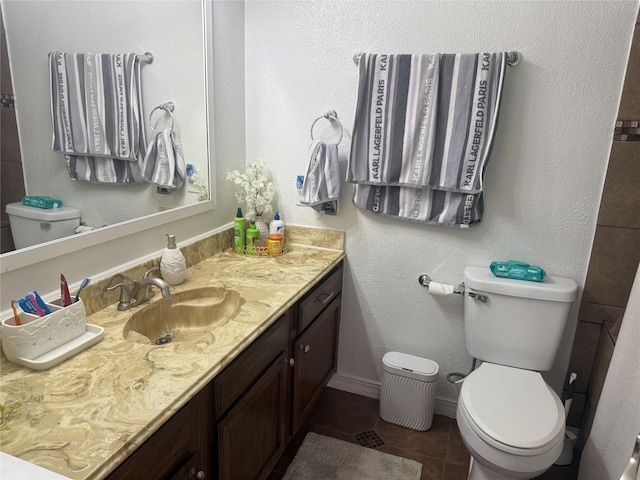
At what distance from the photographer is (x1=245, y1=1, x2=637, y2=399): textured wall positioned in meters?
1.68

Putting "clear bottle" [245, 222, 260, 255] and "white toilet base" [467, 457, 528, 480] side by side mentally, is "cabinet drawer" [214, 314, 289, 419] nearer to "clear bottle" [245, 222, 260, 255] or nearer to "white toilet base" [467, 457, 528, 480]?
"clear bottle" [245, 222, 260, 255]

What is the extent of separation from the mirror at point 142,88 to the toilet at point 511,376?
1.30 meters

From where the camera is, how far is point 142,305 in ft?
4.80

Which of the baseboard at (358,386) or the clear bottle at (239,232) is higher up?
the clear bottle at (239,232)

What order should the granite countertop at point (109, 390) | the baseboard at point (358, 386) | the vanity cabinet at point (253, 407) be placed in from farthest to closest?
the baseboard at point (358, 386), the vanity cabinet at point (253, 407), the granite countertop at point (109, 390)

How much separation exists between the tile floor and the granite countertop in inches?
34.0

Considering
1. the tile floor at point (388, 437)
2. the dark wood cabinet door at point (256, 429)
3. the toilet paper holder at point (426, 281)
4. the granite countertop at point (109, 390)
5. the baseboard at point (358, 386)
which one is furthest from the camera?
the baseboard at point (358, 386)

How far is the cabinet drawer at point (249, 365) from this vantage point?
1180mm

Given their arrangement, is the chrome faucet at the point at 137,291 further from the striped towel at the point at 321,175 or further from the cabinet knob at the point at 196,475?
the striped towel at the point at 321,175

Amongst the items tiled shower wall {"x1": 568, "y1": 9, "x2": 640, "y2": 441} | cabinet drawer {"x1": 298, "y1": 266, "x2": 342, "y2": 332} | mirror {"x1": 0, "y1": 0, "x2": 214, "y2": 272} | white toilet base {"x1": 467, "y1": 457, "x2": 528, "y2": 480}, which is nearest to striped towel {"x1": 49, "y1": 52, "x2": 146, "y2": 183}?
mirror {"x1": 0, "y1": 0, "x2": 214, "y2": 272}

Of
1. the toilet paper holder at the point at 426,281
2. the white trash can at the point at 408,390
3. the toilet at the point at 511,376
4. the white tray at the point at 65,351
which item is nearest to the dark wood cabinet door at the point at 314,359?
the white trash can at the point at 408,390

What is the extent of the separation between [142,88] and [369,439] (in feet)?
5.71

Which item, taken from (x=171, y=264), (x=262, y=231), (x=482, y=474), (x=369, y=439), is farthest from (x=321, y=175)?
(x=482, y=474)

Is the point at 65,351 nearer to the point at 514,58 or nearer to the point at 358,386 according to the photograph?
the point at 358,386
